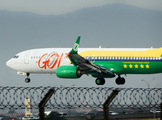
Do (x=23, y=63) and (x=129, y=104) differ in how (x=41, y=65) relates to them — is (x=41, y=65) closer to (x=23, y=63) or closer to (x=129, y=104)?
(x=23, y=63)

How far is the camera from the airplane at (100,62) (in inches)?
1636

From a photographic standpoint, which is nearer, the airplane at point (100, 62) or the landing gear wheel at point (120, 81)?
the airplane at point (100, 62)

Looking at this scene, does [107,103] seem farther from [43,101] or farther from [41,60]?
[41,60]

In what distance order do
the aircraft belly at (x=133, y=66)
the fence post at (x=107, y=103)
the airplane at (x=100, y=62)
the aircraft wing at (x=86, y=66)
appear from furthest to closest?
the aircraft belly at (x=133, y=66), the airplane at (x=100, y=62), the aircraft wing at (x=86, y=66), the fence post at (x=107, y=103)

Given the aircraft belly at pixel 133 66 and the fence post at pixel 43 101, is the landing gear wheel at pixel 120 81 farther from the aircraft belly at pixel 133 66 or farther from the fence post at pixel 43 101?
the fence post at pixel 43 101

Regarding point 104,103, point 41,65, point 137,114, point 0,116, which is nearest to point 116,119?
point 137,114

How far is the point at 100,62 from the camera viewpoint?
147 feet

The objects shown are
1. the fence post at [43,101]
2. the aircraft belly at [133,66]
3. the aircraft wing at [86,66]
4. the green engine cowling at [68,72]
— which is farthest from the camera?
the aircraft belly at [133,66]

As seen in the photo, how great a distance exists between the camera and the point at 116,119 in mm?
16781

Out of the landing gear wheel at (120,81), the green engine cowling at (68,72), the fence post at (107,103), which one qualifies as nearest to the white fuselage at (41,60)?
the green engine cowling at (68,72)

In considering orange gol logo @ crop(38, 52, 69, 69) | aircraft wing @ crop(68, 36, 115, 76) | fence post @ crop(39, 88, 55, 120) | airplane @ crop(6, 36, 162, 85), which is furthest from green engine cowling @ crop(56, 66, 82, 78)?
fence post @ crop(39, 88, 55, 120)

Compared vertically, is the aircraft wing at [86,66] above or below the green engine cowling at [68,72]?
above

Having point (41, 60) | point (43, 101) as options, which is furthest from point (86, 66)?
point (43, 101)

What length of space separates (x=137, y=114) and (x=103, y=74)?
89.4 feet
